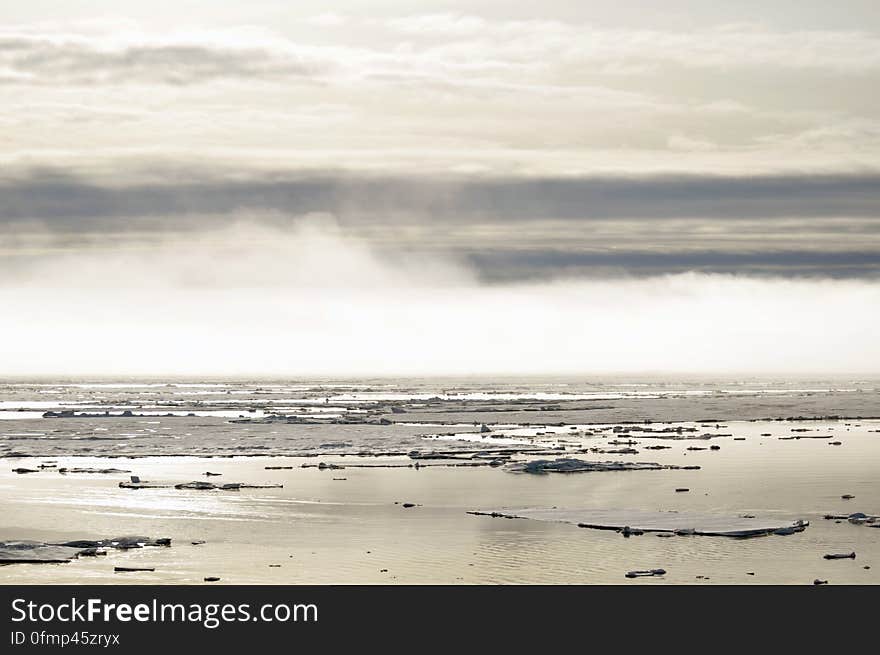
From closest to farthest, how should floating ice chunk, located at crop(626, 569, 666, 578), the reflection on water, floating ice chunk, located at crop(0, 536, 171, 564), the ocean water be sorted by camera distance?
floating ice chunk, located at crop(626, 569, 666, 578)
the reflection on water
the ocean water
floating ice chunk, located at crop(0, 536, 171, 564)

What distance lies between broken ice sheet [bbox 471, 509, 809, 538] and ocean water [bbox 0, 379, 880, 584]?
612mm

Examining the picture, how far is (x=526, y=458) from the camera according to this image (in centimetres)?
5788

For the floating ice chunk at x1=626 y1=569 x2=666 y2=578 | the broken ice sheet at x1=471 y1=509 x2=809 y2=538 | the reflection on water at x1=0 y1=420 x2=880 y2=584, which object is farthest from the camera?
the broken ice sheet at x1=471 y1=509 x2=809 y2=538

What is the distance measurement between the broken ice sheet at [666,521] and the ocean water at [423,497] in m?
0.61

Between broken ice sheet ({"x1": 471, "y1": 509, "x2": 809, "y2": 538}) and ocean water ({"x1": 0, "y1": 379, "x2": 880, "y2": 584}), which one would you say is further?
broken ice sheet ({"x1": 471, "y1": 509, "x2": 809, "y2": 538})

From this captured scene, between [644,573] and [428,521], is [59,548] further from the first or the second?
[644,573]

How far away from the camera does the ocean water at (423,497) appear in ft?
96.0

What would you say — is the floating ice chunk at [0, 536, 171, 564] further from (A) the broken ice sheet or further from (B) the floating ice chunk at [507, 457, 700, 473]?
(B) the floating ice chunk at [507, 457, 700, 473]

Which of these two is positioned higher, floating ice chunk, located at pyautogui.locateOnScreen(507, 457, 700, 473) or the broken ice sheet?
floating ice chunk, located at pyautogui.locateOnScreen(507, 457, 700, 473)

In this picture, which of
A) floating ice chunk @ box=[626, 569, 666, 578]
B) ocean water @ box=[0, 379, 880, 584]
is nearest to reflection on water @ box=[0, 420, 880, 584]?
ocean water @ box=[0, 379, 880, 584]

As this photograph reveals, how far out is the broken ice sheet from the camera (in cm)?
3372

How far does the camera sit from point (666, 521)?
3556 centimetres

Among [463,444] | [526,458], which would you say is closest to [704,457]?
[526,458]

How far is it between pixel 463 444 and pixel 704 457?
507 inches
